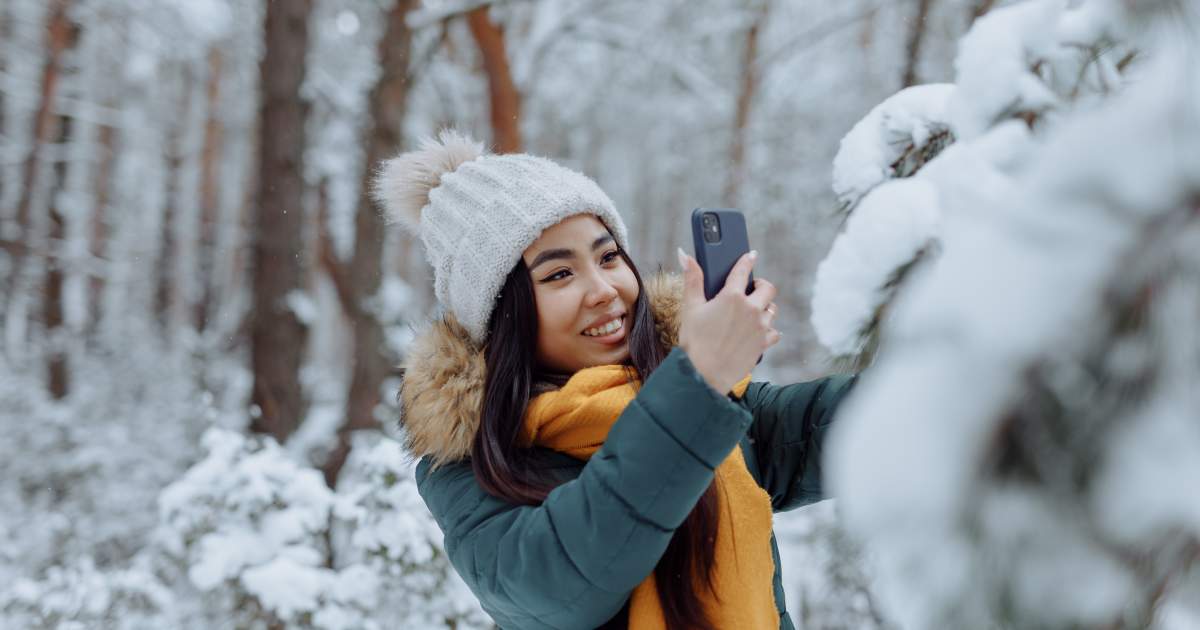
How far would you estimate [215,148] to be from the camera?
47.8ft

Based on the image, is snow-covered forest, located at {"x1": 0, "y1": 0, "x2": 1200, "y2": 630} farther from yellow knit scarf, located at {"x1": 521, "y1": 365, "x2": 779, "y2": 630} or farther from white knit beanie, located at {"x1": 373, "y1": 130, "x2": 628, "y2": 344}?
white knit beanie, located at {"x1": 373, "y1": 130, "x2": 628, "y2": 344}

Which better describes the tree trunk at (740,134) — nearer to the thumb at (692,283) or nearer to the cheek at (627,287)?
the cheek at (627,287)

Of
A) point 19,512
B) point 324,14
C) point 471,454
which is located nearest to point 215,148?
point 324,14

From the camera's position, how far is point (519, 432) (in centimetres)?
151

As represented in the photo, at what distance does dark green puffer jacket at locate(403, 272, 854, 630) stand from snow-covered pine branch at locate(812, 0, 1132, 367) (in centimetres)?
24

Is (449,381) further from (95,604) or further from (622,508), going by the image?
(95,604)

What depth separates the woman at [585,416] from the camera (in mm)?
1091

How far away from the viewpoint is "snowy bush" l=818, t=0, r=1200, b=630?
0.42 m

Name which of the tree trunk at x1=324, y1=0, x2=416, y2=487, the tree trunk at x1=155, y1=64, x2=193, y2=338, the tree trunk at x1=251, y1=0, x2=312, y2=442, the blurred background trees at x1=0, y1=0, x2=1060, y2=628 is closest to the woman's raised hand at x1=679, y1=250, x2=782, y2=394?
the blurred background trees at x1=0, y1=0, x2=1060, y2=628

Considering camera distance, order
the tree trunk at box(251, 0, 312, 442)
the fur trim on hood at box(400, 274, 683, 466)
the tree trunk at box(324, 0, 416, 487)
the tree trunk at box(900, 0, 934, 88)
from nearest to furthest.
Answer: the fur trim on hood at box(400, 274, 683, 466)
the tree trunk at box(900, 0, 934, 88)
the tree trunk at box(251, 0, 312, 442)
the tree trunk at box(324, 0, 416, 487)

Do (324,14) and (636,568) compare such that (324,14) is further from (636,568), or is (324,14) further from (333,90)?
(636,568)

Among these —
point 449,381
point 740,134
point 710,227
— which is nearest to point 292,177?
point 449,381

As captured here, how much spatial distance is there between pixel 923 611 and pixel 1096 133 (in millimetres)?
311

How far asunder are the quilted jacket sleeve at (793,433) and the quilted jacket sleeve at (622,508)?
499mm
